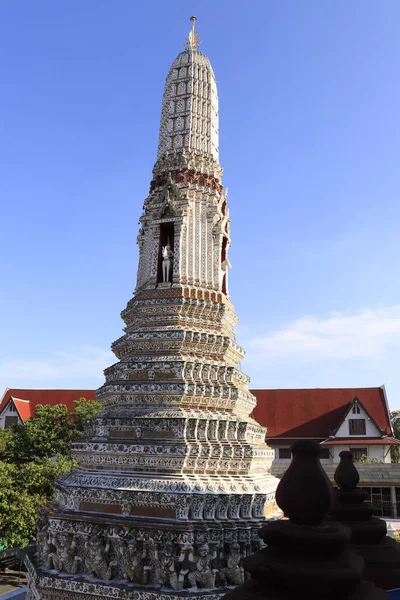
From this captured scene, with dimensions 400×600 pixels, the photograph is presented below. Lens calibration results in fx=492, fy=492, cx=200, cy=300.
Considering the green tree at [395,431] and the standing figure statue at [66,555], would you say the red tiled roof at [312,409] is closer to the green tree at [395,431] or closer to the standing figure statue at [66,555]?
the green tree at [395,431]

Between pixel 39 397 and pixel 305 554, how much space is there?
34.2 metres

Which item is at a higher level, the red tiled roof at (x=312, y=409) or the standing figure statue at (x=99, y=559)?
the red tiled roof at (x=312, y=409)

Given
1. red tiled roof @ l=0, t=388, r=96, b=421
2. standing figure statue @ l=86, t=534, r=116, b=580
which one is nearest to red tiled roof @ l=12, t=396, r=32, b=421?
red tiled roof @ l=0, t=388, r=96, b=421

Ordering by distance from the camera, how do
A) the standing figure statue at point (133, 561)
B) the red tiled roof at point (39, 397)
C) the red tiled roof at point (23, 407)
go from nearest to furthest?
the standing figure statue at point (133, 561) < the red tiled roof at point (23, 407) < the red tiled roof at point (39, 397)

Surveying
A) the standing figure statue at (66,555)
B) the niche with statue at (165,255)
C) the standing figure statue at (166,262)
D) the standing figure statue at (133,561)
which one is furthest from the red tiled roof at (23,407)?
the standing figure statue at (133,561)

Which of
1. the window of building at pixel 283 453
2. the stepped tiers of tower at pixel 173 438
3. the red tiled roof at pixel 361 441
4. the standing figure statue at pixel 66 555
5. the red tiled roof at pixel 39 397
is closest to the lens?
the stepped tiers of tower at pixel 173 438

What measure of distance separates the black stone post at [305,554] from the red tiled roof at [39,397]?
1241 inches

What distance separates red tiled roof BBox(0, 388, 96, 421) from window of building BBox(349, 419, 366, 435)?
54.5 ft

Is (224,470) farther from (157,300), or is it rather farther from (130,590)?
(157,300)

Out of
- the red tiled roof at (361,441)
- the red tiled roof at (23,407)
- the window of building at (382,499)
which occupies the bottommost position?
the window of building at (382,499)

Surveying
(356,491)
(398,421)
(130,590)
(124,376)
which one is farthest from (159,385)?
(398,421)

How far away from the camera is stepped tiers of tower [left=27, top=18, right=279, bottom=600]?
371 inches

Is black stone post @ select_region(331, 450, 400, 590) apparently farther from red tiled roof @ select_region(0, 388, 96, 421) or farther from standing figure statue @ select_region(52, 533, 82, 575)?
red tiled roof @ select_region(0, 388, 96, 421)

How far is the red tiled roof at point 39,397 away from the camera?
33.2 m
